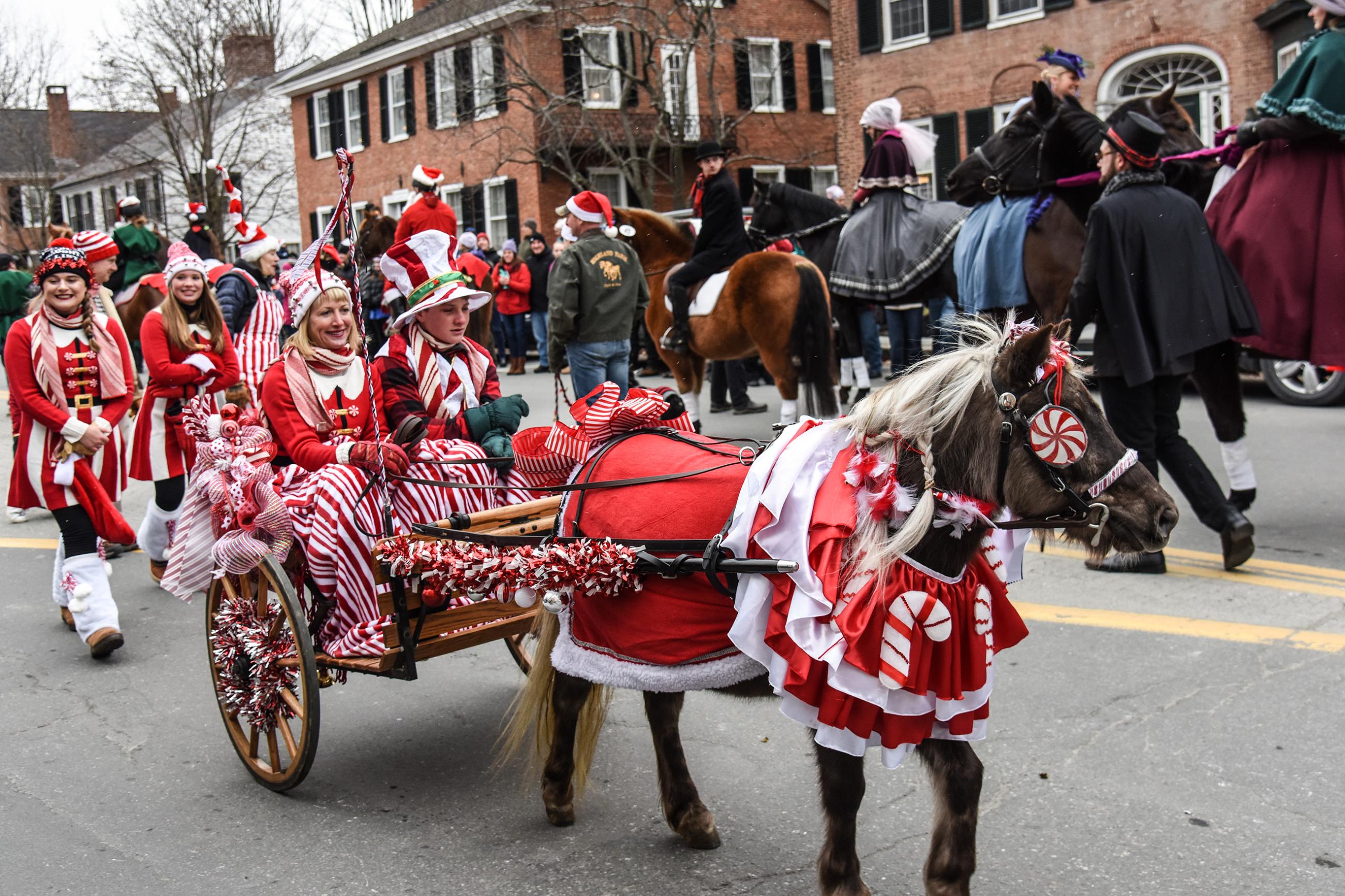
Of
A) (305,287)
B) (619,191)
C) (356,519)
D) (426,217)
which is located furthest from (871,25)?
(356,519)

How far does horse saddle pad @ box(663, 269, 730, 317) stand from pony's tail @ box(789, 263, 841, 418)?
0.80 m

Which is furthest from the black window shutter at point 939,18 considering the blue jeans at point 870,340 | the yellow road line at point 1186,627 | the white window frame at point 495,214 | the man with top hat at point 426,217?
the yellow road line at point 1186,627

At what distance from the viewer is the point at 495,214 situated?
102ft

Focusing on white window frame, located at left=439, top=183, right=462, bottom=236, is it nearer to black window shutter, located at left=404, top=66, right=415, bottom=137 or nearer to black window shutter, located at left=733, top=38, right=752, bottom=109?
black window shutter, located at left=404, top=66, right=415, bottom=137

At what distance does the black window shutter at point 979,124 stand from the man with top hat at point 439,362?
20.9 meters

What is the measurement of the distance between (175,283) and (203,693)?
266 centimetres

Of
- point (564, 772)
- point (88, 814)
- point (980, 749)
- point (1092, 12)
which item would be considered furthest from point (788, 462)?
point (1092, 12)

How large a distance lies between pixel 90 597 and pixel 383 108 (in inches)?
1187

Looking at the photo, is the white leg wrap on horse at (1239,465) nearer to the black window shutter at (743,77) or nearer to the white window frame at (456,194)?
the black window shutter at (743,77)

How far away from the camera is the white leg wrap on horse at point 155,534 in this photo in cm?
726

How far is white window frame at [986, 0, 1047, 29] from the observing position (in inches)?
913

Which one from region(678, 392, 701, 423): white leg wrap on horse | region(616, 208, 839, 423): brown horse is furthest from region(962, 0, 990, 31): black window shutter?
region(678, 392, 701, 423): white leg wrap on horse

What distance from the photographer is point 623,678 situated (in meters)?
3.38

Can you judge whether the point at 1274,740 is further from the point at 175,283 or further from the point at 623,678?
the point at 175,283
